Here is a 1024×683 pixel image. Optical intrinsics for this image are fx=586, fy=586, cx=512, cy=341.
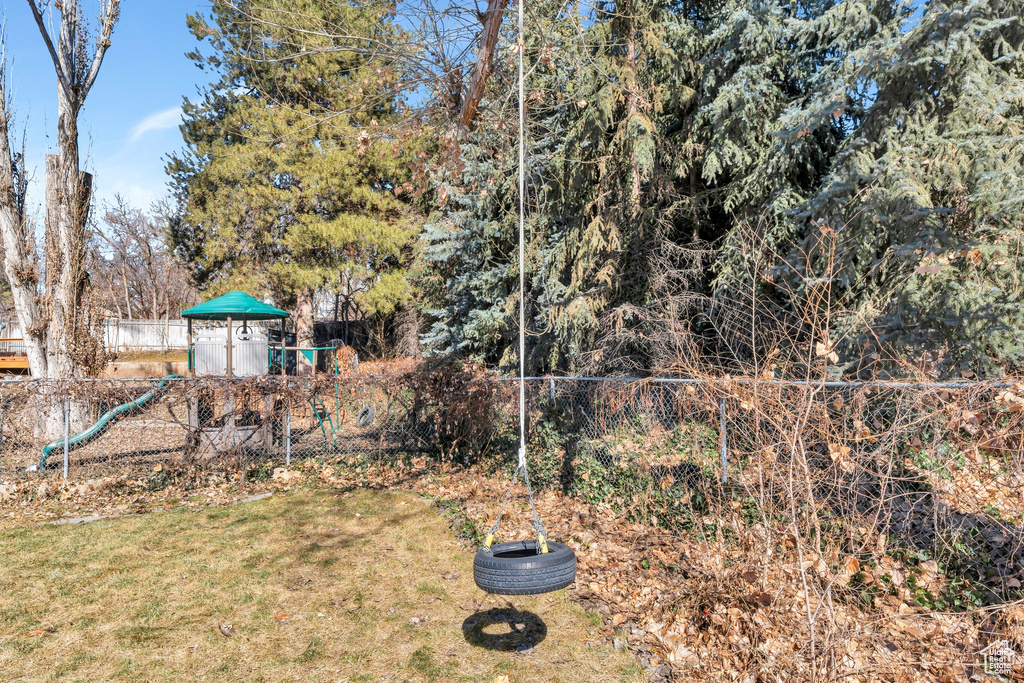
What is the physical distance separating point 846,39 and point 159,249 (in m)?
38.8

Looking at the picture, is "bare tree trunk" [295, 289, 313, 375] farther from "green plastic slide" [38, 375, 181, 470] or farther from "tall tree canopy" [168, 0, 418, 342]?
"green plastic slide" [38, 375, 181, 470]

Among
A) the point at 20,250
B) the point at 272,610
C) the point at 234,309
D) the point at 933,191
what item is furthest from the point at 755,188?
the point at 20,250

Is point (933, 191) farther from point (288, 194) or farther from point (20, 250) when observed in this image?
point (288, 194)

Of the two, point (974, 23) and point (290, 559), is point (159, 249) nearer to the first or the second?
point (290, 559)

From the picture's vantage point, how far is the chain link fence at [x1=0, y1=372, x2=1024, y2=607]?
137 inches

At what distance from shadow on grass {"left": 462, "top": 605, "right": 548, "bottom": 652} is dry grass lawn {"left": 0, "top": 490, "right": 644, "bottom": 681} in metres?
0.01

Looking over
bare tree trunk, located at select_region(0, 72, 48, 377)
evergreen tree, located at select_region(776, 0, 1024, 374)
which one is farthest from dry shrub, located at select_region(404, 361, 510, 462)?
bare tree trunk, located at select_region(0, 72, 48, 377)

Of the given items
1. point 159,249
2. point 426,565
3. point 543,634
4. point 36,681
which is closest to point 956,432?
point 543,634

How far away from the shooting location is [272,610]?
160 inches

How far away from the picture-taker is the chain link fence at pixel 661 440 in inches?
137

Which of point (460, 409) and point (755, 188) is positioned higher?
point (755, 188)

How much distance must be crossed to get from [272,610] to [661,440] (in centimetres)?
355

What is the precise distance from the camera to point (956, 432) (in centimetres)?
338

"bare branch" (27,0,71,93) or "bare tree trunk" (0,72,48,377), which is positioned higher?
"bare branch" (27,0,71,93)
